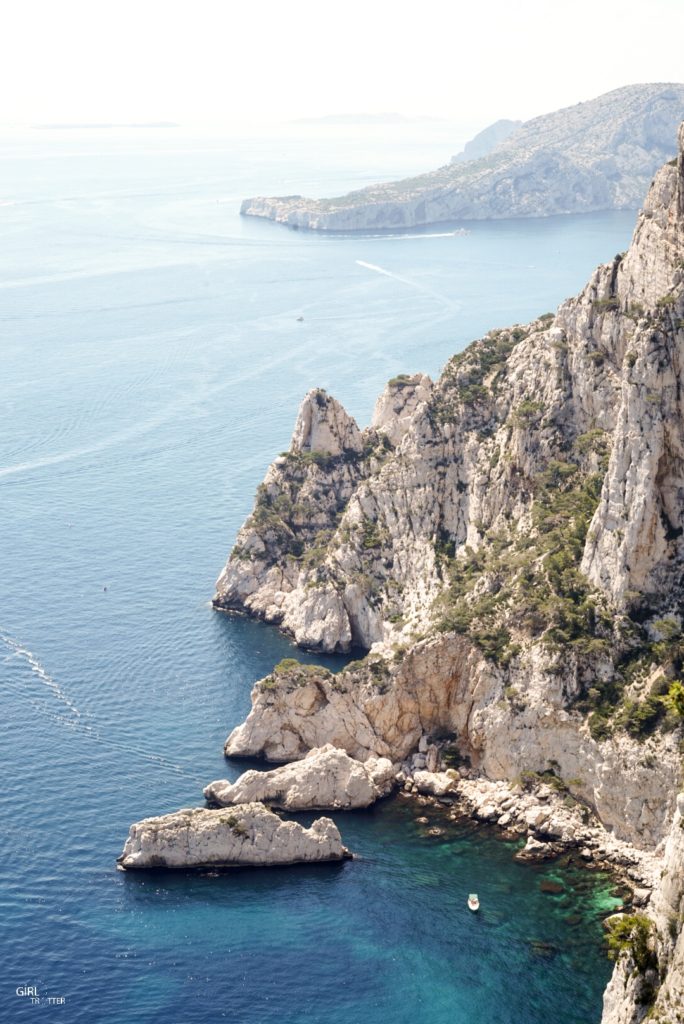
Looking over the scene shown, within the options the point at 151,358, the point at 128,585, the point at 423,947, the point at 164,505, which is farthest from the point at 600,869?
the point at 151,358

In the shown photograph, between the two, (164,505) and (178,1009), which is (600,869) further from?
(164,505)

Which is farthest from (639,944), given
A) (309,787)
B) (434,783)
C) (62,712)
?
(62,712)

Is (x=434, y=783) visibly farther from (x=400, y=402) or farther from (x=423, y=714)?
(x=400, y=402)

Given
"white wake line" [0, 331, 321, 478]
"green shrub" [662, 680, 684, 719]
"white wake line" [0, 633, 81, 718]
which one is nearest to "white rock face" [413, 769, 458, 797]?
"green shrub" [662, 680, 684, 719]

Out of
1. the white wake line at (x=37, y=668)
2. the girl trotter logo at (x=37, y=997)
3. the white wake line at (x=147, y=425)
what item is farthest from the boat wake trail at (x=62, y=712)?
the white wake line at (x=147, y=425)

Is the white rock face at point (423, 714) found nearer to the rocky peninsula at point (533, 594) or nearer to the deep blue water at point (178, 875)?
the rocky peninsula at point (533, 594)

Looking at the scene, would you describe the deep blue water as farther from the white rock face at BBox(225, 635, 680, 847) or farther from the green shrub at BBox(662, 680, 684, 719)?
the green shrub at BBox(662, 680, 684, 719)
